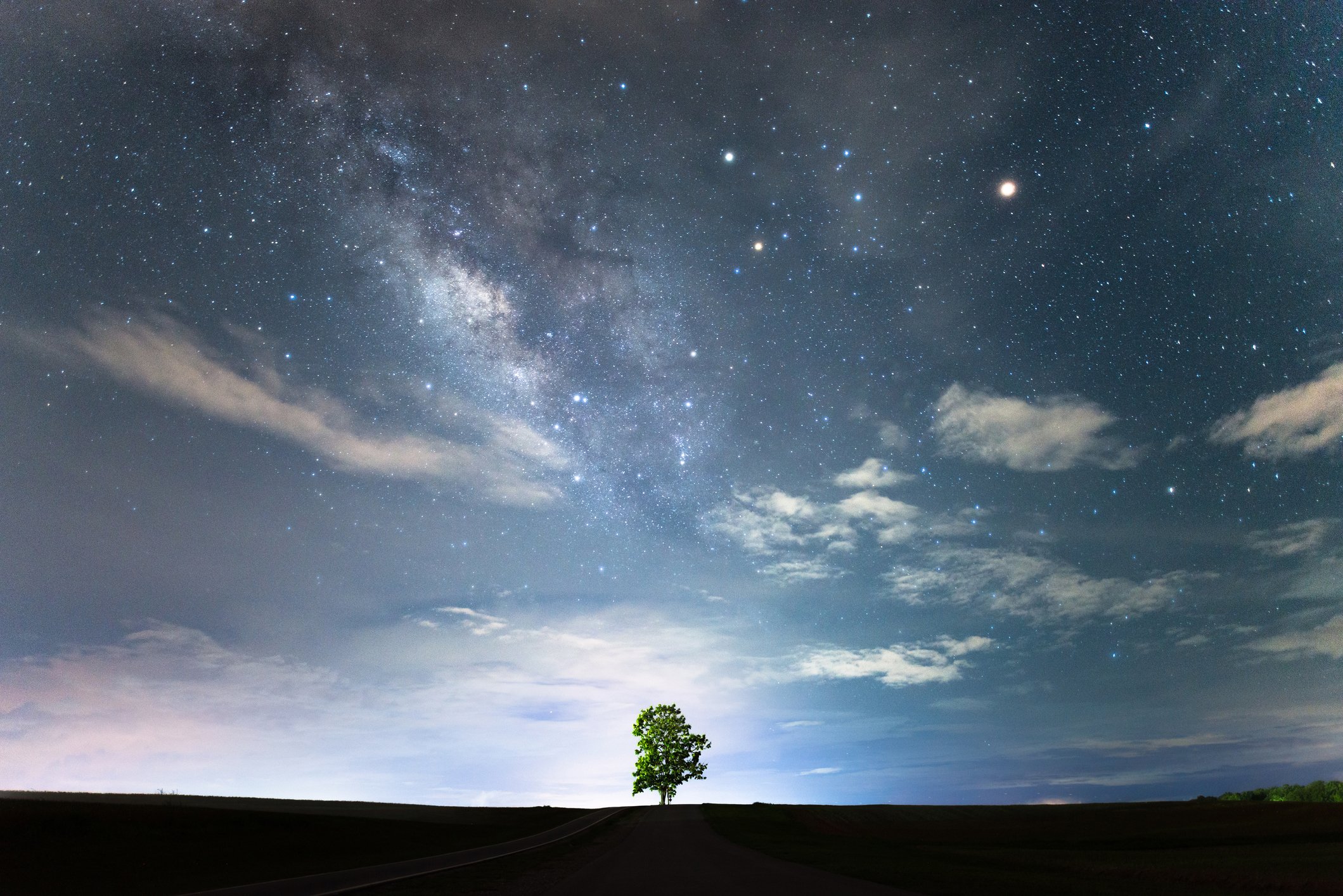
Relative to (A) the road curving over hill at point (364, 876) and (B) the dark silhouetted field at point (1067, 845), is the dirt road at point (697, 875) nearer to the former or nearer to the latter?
(B) the dark silhouetted field at point (1067, 845)

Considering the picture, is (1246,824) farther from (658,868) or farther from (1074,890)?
(658,868)

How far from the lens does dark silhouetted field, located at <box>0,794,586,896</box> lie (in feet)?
53.6

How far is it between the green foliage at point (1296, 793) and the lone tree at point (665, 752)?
58.2m

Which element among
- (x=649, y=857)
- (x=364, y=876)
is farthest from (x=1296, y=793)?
(x=364, y=876)

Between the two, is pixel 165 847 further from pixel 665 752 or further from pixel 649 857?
pixel 665 752

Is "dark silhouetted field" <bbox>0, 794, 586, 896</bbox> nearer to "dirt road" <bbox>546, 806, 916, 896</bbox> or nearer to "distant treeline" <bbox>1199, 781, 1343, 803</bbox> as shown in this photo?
"dirt road" <bbox>546, 806, 916, 896</bbox>

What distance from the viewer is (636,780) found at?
90875 mm

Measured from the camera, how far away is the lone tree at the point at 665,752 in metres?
90.4

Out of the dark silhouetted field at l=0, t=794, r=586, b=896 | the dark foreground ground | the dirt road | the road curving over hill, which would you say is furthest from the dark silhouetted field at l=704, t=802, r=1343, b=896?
the dark silhouetted field at l=0, t=794, r=586, b=896

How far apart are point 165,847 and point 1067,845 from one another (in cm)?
3909

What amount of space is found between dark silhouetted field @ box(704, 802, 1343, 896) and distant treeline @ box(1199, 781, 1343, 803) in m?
18.4

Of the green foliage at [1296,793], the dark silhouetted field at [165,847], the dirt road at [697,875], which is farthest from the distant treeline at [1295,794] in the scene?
the dark silhouetted field at [165,847]

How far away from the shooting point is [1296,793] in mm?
74312

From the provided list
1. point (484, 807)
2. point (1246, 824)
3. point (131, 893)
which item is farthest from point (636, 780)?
point (131, 893)
